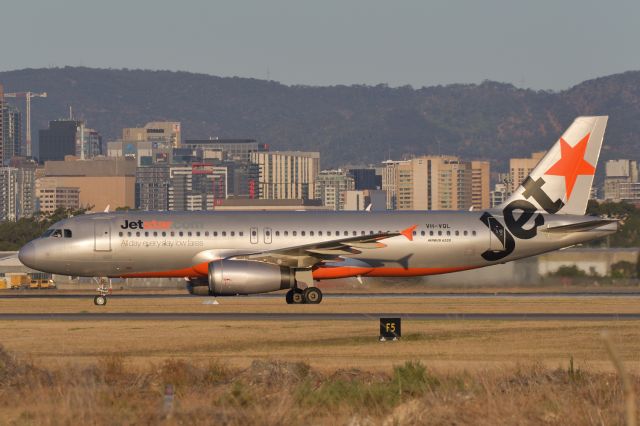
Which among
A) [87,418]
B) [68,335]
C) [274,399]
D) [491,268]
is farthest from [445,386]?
[491,268]

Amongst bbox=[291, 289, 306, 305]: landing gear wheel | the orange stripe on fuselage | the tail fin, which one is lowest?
bbox=[291, 289, 306, 305]: landing gear wheel

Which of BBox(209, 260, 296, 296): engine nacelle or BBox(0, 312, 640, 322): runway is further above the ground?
BBox(209, 260, 296, 296): engine nacelle

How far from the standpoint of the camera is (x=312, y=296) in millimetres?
49719

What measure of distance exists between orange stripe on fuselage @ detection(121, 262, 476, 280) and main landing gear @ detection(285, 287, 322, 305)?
2.51 ft

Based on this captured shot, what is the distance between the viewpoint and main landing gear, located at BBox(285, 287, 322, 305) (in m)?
49.7

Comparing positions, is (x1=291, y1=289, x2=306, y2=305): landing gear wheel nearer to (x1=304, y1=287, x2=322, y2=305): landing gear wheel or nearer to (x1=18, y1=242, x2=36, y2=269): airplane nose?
(x1=304, y1=287, x2=322, y2=305): landing gear wheel

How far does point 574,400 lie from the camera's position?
21.4m

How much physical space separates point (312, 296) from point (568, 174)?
12768mm

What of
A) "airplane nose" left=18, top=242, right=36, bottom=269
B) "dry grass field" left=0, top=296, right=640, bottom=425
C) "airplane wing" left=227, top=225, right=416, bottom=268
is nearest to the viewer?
"dry grass field" left=0, top=296, right=640, bottom=425

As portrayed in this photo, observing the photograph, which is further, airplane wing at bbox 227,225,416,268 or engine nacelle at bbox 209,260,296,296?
airplane wing at bbox 227,225,416,268

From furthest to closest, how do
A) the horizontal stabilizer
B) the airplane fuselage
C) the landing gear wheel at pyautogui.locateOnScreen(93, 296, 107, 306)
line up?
the horizontal stabilizer → the landing gear wheel at pyautogui.locateOnScreen(93, 296, 107, 306) → the airplane fuselage

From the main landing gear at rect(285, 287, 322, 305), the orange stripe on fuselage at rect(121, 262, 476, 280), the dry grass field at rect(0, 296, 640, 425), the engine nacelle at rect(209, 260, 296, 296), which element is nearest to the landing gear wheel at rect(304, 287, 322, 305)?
the main landing gear at rect(285, 287, 322, 305)

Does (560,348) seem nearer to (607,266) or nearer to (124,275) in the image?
(124,275)

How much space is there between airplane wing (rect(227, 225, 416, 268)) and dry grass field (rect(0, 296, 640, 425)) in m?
9.03
